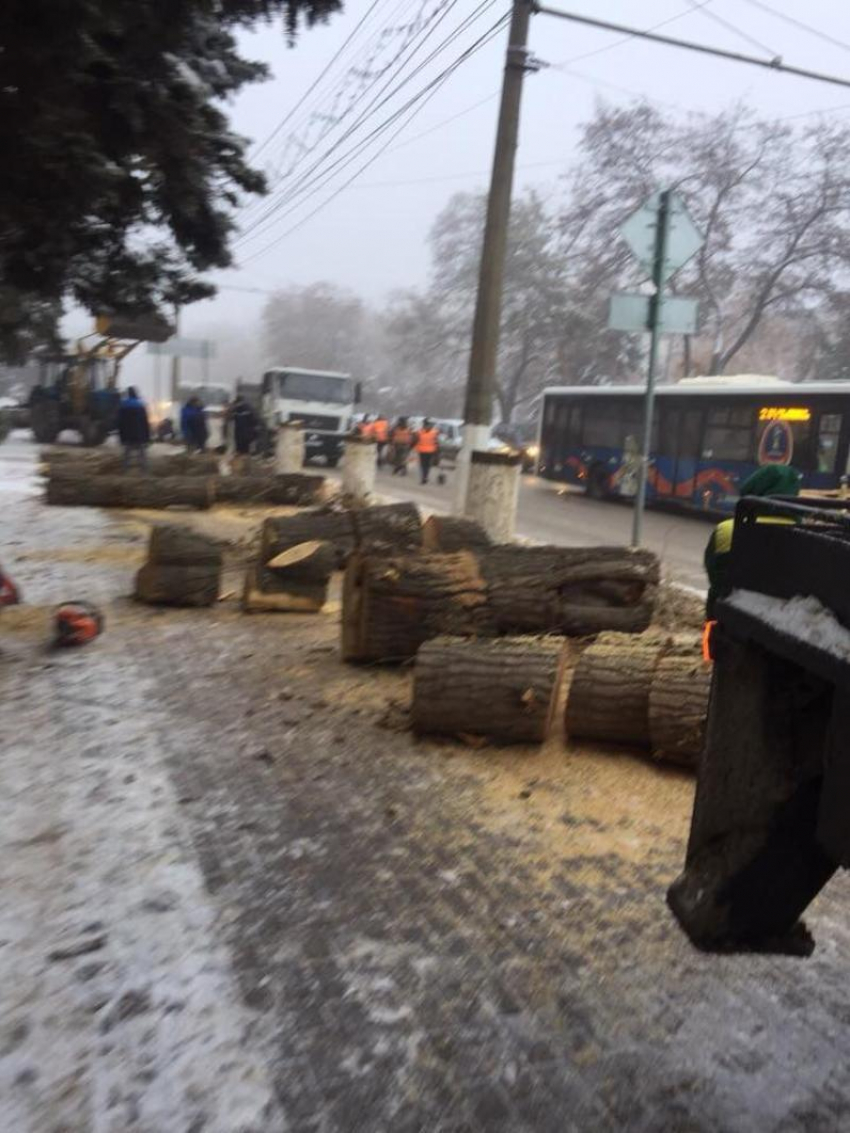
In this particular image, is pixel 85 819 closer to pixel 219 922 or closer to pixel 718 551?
pixel 219 922

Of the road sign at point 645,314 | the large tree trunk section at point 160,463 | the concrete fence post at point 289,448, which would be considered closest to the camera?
the road sign at point 645,314

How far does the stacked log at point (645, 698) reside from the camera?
468cm

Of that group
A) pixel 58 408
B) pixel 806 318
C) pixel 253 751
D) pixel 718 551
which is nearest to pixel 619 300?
pixel 718 551

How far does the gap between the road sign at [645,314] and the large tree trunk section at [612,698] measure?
4518mm

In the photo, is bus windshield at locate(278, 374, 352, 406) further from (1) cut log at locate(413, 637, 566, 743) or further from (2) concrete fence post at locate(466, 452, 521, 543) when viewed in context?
(1) cut log at locate(413, 637, 566, 743)

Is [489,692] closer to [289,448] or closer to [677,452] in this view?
[289,448]

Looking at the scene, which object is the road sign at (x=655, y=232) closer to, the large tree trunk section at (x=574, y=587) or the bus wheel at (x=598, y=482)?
the large tree trunk section at (x=574, y=587)

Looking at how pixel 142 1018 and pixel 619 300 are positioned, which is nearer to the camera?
pixel 142 1018

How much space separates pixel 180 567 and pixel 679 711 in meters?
4.73

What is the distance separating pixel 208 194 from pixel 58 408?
22.8 meters

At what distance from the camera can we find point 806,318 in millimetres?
38688

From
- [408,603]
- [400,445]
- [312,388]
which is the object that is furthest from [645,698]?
[312,388]

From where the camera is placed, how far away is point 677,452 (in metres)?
20.3

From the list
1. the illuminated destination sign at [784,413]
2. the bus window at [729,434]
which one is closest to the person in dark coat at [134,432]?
the bus window at [729,434]
